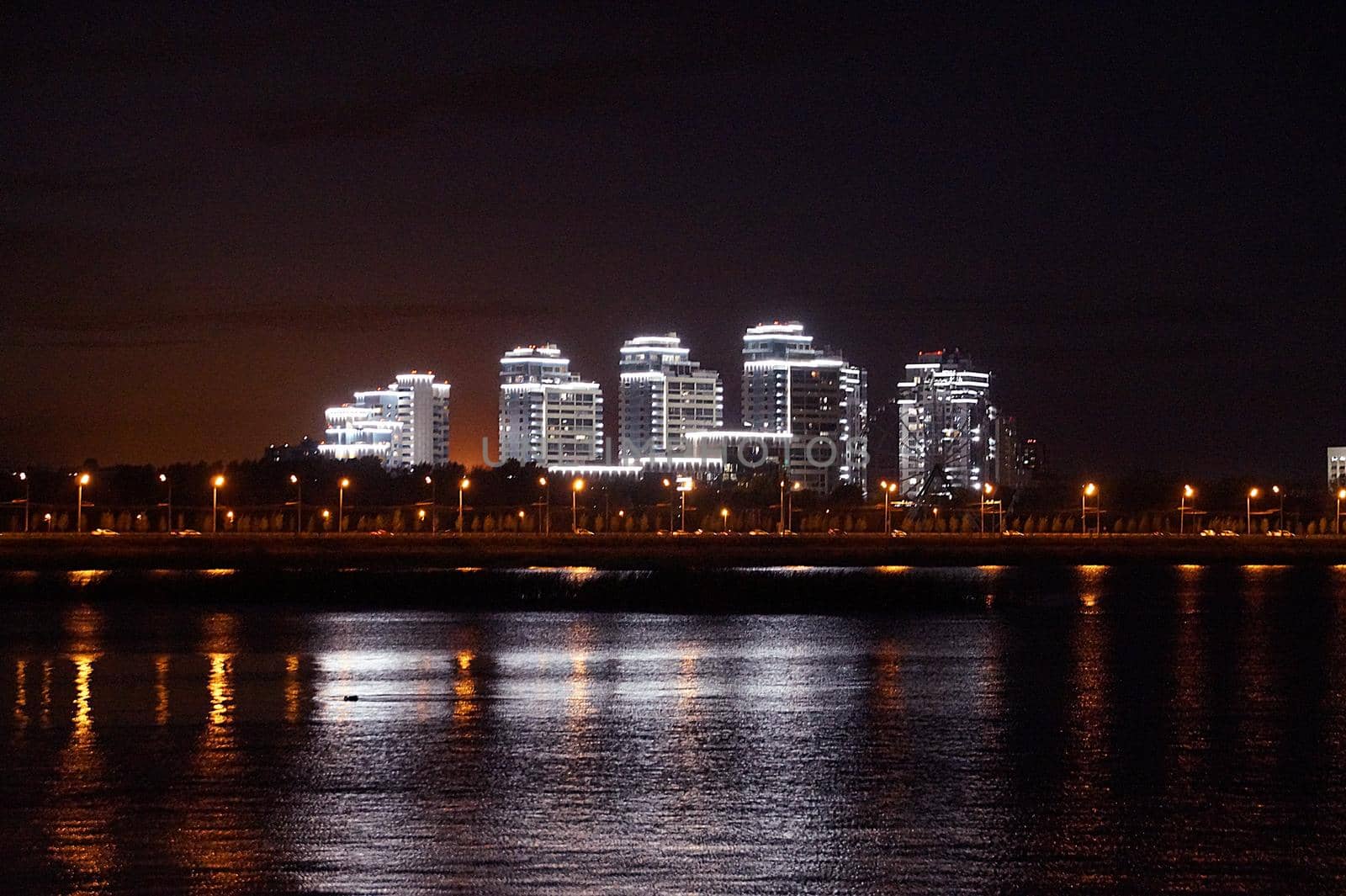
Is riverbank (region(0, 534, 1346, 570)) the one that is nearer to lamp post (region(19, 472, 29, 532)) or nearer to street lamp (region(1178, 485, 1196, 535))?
lamp post (region(19, 472, 29, 532))

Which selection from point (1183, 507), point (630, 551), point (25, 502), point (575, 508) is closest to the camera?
point (630, 551)

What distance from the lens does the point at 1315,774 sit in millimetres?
16812

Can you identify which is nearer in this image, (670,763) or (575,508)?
(670,763)

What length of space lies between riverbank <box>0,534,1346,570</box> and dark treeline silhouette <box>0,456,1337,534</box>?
6935 millimetres

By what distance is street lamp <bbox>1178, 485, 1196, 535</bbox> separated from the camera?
103 meters

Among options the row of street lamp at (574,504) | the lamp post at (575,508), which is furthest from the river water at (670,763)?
the lamp post at (575,508)

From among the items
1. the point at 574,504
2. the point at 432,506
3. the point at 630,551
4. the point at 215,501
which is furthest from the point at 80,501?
the point at 630,551

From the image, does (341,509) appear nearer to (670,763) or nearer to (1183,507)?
(1183,507)

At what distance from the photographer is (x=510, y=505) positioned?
124938mm

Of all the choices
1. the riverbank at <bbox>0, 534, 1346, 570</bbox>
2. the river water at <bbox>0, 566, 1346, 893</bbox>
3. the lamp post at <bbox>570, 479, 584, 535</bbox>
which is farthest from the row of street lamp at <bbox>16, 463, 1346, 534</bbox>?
the river water at <bbox>0, 566, 1346, 893</bbox>

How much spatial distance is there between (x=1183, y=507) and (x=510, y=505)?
48.3 m

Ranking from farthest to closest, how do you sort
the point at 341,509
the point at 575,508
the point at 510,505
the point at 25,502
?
the point at 510,505 → the point at 575,508 → the point at 341,509 → the point at 25,502

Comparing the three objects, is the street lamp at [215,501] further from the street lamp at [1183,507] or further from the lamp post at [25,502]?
the street lamp at [1183,507]

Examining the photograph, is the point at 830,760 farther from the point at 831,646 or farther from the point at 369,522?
the point at 369,522
